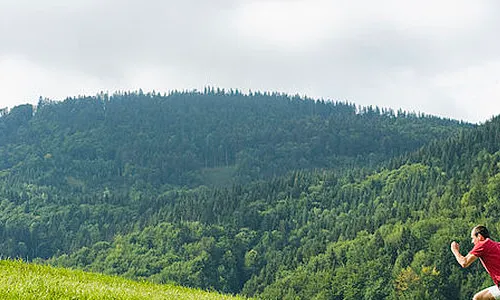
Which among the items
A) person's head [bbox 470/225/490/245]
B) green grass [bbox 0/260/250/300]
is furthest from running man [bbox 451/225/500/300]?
green grass [bbox 0/260/250/300]

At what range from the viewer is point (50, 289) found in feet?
53.9

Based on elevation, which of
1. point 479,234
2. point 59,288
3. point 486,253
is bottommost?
point 59,288

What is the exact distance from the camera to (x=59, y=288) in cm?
1680

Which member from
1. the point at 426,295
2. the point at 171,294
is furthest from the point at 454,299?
the point at 171,294

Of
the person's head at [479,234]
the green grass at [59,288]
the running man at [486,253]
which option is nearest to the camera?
the green grass at [59,288]

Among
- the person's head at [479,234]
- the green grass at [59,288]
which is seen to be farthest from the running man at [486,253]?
the green grass at [59,288]

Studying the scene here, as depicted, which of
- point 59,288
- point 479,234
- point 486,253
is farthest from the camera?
point 479,234

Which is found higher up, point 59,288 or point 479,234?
point 479,234

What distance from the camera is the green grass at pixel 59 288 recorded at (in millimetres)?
15602

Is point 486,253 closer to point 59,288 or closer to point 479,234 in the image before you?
point 479,234

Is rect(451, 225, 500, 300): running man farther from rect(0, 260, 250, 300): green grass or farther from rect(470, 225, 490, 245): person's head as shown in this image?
rect(0, 260, 250, 300): green grass

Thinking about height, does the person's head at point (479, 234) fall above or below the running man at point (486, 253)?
above

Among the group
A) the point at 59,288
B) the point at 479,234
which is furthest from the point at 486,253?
the point at 59,288

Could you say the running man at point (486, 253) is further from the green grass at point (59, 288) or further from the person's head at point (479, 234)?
the green grass at point (59, 288)
